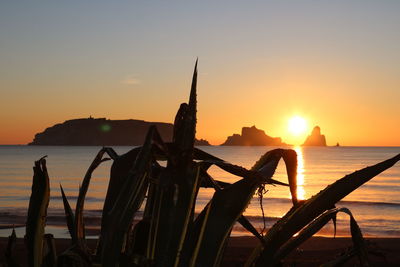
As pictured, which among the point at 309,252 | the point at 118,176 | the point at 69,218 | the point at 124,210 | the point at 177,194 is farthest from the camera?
the point at 309,252

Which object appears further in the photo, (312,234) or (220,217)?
(312,234)

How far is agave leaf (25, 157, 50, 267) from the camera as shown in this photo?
167cm

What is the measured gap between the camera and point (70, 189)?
135 ft

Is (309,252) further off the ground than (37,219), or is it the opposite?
(37,219)

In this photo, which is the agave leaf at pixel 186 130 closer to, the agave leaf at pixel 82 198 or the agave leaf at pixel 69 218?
the agave leaf at pixel 82 198

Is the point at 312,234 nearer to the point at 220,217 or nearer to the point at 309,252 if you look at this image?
the point at 220,217

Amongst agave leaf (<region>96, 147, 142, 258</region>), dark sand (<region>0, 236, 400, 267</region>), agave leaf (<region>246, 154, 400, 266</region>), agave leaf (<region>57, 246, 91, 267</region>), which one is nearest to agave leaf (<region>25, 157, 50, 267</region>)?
agave leaf (<region>57, 246, 91, 267</region>)

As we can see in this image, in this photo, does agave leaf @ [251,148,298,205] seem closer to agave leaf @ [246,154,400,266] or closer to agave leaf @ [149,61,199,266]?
agave leaf @ [246,154,400,266]

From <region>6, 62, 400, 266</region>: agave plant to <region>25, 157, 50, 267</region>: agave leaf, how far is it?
6cm

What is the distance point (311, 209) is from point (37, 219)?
2.66 ft

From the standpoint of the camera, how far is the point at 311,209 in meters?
1.48

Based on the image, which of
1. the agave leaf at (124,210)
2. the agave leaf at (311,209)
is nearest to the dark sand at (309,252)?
the agave leaf at (311,209)

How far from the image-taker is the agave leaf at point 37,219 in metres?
1.67

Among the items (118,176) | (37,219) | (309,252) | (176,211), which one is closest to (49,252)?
(37,219)
